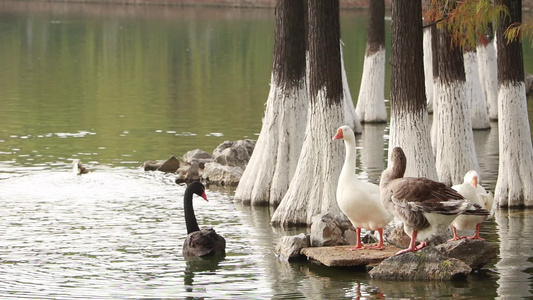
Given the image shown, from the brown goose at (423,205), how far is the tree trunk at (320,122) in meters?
3.96

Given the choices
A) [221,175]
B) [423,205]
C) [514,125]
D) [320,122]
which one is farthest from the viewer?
[221,175]

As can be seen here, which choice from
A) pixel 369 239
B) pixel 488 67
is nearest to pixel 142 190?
pixel 369 239

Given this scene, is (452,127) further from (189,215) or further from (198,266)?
(198,266)

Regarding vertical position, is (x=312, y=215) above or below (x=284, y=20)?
below

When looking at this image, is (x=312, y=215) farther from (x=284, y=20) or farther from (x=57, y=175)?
(x=57, y=175)

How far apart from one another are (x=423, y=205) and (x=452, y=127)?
325 inches

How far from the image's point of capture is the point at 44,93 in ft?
160

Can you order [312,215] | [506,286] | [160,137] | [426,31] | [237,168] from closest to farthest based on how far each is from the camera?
[506,286] → [312,215] → [237,168] → [160,137] → [426,31]

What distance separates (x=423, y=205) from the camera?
17.0 meters

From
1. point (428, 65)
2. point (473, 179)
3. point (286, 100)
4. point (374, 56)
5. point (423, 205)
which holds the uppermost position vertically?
point (374, 56)

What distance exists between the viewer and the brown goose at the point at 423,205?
1703cm

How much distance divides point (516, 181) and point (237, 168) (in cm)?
745

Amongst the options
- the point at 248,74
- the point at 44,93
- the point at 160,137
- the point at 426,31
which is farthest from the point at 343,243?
the point at 248,74

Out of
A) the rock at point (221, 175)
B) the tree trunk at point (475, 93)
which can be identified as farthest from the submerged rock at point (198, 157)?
the tree trunk at point (475, 93)
